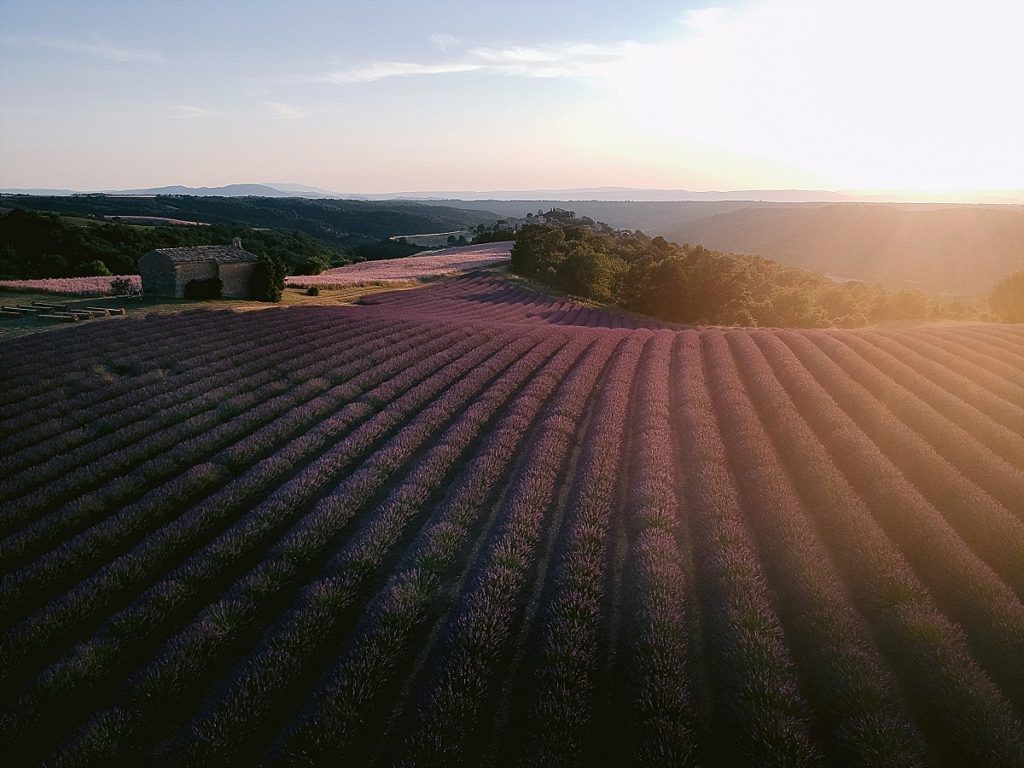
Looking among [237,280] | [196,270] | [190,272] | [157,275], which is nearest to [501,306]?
[237,280]

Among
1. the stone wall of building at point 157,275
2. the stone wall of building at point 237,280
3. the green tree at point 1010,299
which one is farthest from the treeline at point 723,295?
the stone wall of building at point 157,275

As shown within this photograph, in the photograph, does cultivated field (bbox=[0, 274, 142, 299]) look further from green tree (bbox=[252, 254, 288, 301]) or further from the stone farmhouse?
green tree (bbox=[252, 254, 288, 301])

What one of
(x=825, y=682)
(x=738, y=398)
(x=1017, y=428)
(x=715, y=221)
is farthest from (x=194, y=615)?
(x=715, y=221)

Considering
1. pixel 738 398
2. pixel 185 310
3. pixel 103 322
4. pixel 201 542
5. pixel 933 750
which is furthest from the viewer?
pixel 185 310

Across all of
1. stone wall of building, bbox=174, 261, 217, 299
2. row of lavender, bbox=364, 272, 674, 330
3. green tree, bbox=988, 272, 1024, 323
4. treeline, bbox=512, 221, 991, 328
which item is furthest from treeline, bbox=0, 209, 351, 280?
green tree, bbox=988, 272, 1024, 323

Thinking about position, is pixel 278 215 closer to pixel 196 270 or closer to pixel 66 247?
pixel 66 247

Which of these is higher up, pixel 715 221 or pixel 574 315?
pixel 715 221

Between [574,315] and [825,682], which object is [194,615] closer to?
[825,682]
